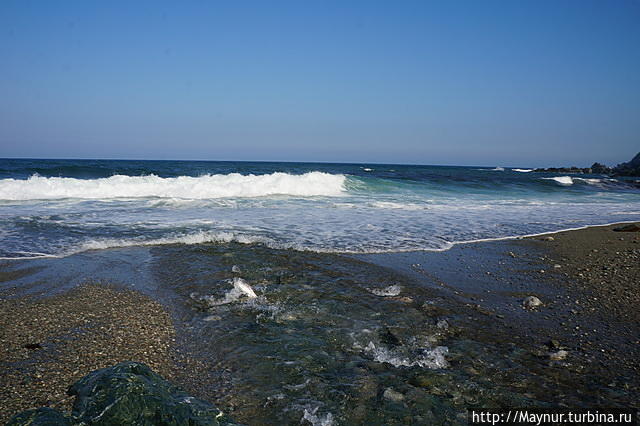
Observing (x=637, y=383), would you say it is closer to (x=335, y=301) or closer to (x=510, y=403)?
(x=510, y=403)

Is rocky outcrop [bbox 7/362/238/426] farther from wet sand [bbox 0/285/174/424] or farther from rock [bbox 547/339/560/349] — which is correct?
rock [bbox 547/339/560/349]

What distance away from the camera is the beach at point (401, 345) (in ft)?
8.67

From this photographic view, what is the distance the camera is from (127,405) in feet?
7.01

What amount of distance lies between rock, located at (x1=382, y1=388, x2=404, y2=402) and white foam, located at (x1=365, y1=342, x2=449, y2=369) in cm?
36

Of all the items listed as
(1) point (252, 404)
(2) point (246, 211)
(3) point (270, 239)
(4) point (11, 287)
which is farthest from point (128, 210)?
(1) point (252, 404)

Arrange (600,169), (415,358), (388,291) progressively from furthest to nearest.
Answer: (600,169) < (388,291) < (415,358)

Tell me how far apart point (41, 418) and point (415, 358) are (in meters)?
2.42

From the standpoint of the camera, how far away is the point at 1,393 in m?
2.56

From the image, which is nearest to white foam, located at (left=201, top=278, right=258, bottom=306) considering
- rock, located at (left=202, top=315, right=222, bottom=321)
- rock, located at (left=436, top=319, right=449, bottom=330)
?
rock, located at (left=202, top=315, right=222, bottom=321)

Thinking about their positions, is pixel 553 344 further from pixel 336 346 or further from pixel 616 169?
pixel 616 169

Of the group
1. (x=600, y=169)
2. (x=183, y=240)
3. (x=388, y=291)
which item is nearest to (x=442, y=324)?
(x=388, y=291)

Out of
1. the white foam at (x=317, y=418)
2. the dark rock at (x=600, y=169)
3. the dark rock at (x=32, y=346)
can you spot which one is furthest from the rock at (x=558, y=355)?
the dark rock at (x=600, y=169)

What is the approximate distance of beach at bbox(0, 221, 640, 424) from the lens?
8.67 ft

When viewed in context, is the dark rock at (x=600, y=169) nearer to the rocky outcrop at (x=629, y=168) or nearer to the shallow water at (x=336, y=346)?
the rocky outcrop at (x=629, y=168)
